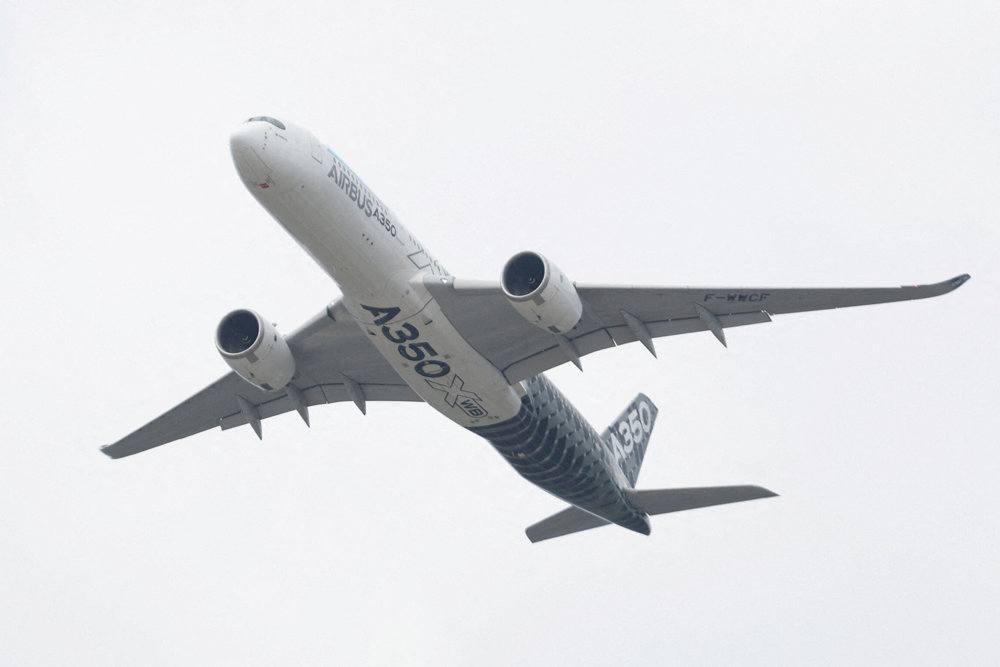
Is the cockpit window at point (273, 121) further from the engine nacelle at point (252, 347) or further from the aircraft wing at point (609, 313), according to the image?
the engine nacelle at point (252, 347)

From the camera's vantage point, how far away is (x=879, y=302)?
28922 mm

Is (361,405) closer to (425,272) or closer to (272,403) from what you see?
(272,403)

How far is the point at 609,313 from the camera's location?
104 ft

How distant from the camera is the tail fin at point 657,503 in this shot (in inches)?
1407

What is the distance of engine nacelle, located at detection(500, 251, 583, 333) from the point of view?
29094 mm

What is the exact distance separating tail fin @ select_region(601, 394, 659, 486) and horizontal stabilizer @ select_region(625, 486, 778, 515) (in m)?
2.42

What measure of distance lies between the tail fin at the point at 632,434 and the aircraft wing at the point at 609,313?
934 cm

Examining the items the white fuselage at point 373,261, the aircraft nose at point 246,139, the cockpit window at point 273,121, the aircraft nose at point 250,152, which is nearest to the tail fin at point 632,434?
the white fuselage at point 373,261

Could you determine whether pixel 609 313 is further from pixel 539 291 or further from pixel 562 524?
pixel 562 524

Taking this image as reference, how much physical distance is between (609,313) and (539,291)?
3.28 meters

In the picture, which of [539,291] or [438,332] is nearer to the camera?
[539,291]

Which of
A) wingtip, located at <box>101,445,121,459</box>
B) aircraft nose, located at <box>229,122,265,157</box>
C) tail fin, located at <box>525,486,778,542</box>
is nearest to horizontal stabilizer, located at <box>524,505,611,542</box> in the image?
tail fin, located at <box>525,486,778,542</box>

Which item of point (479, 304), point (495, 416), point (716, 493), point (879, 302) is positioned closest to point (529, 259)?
point (479, 304)

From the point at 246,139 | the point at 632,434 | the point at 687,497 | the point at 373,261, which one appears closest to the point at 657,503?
the point at 687,497
